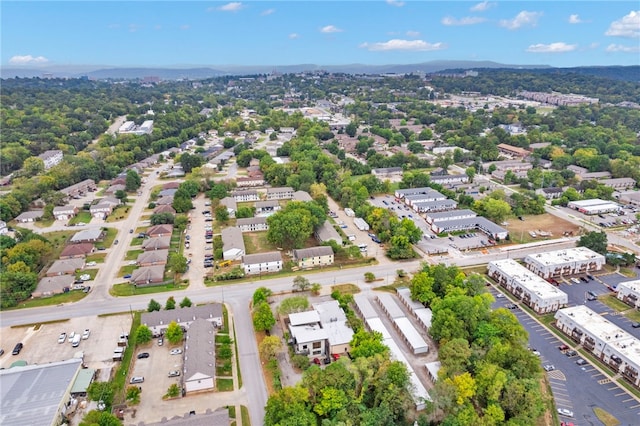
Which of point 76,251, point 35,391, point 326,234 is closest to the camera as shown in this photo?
point 35,391

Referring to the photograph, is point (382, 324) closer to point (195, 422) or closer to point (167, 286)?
point (195, 422)

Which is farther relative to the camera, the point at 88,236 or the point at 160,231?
the point at 160,231

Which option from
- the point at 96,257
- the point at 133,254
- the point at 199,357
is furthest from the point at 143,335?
the point at 96,257

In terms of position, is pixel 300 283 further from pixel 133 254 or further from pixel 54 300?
pixel 54 300

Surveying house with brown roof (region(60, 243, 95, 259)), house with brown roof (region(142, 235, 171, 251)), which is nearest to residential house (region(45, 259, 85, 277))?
house with brown roof (region(60, 243, 95, 259))

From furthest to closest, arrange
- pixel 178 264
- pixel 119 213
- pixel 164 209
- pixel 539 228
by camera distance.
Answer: pixel 119 213
pixel 164 209
pixel 539 228
pixel 178 264

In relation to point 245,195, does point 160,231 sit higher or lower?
lower

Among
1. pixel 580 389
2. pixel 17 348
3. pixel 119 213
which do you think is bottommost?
pixel 580 389

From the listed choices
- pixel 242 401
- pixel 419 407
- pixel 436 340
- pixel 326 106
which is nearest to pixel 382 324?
pixel 436 340
